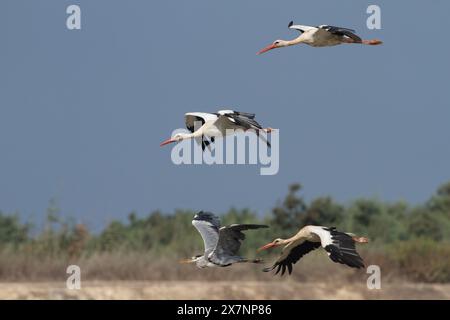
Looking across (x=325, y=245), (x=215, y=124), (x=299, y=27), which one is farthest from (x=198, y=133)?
(x=325, y=245)

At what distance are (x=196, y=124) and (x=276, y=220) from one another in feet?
56.5

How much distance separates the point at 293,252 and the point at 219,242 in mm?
1298

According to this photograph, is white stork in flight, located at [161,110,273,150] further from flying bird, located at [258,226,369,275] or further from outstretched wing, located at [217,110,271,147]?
flying bird, located at [258,226,369,275]

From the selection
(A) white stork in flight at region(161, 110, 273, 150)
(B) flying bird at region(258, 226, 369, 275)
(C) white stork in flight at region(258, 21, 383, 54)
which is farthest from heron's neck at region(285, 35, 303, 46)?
(B) flying bird at region(258, 226, 369, 275)

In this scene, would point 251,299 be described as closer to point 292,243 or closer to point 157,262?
point 157,262

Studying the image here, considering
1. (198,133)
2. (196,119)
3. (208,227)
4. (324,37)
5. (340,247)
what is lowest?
(340,247)

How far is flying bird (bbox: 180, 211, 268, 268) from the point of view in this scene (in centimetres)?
1245

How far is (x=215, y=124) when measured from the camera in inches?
553

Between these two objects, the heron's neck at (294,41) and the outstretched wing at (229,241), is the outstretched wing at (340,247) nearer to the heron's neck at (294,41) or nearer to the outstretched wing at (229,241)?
the outstretched wing at (229,241)

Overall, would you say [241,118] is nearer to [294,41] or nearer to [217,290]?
[294,41]

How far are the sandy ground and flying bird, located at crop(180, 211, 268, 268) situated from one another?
15039mm

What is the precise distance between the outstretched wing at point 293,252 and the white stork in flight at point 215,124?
143cm
